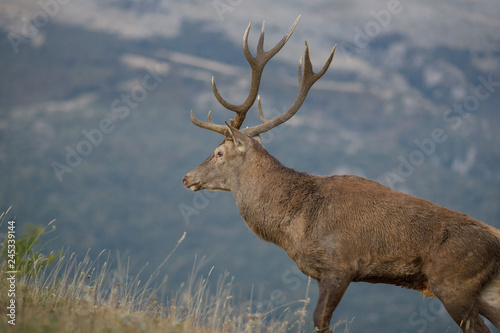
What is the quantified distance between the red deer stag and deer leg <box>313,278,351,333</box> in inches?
0.4

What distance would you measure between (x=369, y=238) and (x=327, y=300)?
0.88 meters

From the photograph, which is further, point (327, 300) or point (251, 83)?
point (251, 83)

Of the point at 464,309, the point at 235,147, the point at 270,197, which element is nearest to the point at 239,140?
the point at 235,147

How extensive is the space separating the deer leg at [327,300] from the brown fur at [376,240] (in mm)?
11

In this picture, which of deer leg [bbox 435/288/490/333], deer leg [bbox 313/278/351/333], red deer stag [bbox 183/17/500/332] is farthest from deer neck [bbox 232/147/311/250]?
deer leg [bbox 435/288/490/333]

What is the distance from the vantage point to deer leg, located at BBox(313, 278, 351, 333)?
20.0ft

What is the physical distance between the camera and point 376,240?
626cm

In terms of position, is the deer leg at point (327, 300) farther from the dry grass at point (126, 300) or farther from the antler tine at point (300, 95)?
the antler tine at point (300, 95)

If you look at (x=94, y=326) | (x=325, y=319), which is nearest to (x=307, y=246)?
(x=325, y=319)

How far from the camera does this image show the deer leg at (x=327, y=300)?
20.0 feet

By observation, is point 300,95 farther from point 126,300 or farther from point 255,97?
point 126,300

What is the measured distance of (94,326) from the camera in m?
4.25

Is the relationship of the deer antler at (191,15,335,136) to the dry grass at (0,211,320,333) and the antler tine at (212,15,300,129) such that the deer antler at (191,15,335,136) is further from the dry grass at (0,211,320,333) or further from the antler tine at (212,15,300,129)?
the dry grass at (0,211,320,333)

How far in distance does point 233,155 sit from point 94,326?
3.65 metres
